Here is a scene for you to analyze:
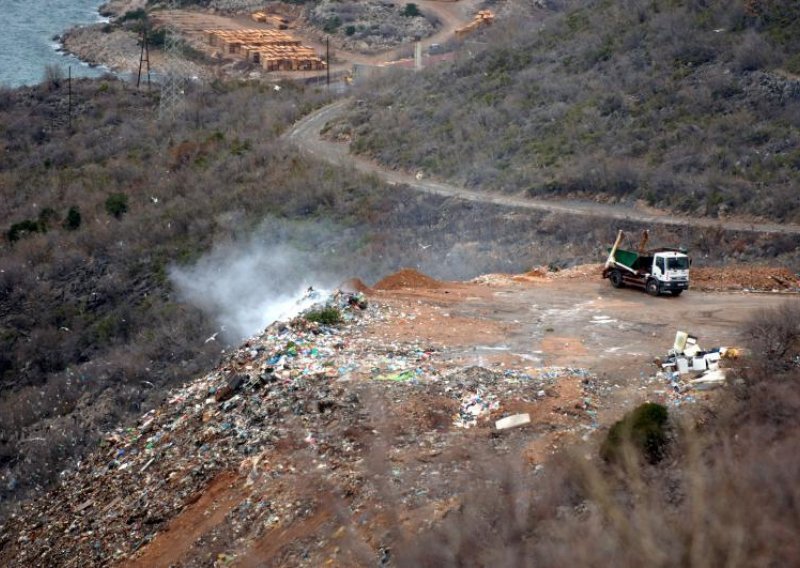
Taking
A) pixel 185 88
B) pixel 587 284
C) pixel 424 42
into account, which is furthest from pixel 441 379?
pixel 424 42

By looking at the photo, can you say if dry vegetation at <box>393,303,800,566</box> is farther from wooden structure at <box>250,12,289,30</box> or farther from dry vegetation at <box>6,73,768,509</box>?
wooden structure at <box>250,12,289,30</box>

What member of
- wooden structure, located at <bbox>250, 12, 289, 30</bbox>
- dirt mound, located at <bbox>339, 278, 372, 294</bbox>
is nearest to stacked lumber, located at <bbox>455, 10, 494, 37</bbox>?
wooden structure, located at <bbox>250, 12, 289, 30</bbox>

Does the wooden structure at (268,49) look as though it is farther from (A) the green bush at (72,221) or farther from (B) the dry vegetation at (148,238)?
(A) the green bush at (72,221)

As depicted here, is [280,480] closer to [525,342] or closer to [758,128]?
[525,342]

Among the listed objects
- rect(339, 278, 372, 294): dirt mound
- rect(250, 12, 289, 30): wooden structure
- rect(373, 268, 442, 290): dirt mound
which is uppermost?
rect(339, 278, 372, 294): dirt mound

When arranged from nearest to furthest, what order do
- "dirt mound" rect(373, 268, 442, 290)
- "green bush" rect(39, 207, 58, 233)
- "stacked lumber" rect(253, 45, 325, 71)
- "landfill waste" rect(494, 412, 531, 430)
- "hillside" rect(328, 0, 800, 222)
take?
"landfill waste" rect(494, 412, 531, 430) < "dirt mound" rect(373, 268, 442, 290) < "hillside" rect(328, 0, 800, 222) < "green bush" rect(39, 207, 58, 233) < "stacked lumber" rect(253, 45, 325, 71)

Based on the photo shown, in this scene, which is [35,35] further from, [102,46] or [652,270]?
[652,270]

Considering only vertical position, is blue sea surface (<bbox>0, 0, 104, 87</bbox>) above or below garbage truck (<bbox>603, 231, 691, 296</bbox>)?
below
